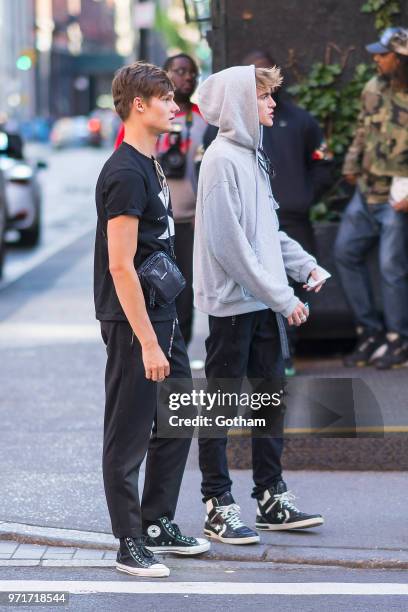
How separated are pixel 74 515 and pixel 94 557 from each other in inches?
23.8

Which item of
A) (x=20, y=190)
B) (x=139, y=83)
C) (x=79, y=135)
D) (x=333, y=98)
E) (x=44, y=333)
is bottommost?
(x=79, y=135)

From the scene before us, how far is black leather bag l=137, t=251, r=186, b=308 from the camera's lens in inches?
200

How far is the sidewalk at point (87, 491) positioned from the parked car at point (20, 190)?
8741 millimetres

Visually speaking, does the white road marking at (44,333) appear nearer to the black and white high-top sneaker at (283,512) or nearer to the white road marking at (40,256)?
the white road marking at (40,256)

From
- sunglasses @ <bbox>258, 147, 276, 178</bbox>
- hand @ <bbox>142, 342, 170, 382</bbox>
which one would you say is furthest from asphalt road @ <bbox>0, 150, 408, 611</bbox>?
sunglasses @ <bbox>258, 147, 276, 178</bbox>

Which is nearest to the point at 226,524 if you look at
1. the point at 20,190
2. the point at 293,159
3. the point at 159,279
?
the point at 159,279

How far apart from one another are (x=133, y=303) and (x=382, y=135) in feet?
11.8

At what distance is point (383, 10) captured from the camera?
897cm

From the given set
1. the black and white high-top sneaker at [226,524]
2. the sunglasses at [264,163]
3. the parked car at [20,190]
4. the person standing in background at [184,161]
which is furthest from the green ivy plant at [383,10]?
the parked car at [20,190]

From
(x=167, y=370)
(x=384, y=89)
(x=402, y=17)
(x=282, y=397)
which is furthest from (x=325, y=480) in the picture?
(x=402, y=17)

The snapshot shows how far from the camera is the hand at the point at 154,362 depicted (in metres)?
5.04

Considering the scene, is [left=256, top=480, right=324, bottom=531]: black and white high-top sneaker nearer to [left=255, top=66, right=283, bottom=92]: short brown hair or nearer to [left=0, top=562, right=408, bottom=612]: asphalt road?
[left=0, top=562, right=408, bottom=612]: asphalt road

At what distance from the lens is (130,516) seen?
5.27m

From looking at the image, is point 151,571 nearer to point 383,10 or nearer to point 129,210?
point 129,210
